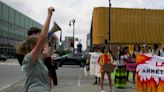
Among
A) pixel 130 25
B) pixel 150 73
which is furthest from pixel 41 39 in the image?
pixel 130 25

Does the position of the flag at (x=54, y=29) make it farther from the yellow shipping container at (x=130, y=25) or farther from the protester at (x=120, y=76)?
the yellow shipping container at (x=130, y=25)

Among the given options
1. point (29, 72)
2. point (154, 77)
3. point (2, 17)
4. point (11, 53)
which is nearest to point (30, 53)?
point (29, 72)

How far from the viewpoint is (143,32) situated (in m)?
66.7

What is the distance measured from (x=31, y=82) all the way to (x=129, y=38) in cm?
6081

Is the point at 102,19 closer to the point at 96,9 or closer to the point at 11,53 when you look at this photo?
the point at 96,9

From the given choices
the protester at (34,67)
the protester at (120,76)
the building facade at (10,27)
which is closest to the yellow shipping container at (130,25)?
the building facade at (10,27)

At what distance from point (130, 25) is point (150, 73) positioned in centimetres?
5547

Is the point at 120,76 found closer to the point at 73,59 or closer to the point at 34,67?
the point at 34,67

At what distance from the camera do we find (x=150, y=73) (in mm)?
10750

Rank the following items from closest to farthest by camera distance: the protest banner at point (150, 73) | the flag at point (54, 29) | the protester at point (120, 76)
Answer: the flag at point (54, 29), the protest banner at point (150, 73), the protester at point (120, 76)

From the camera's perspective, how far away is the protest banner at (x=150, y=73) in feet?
34.2

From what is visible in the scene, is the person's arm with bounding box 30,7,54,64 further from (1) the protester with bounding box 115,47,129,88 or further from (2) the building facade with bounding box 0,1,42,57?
(2) the building facade with bounding box 0,1,42,57

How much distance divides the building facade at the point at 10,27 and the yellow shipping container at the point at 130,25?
102ft

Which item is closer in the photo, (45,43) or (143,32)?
(45,43)
